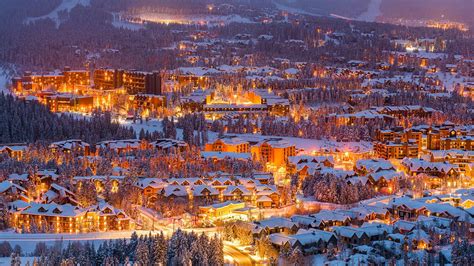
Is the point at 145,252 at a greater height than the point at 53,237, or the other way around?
the point at 145,252

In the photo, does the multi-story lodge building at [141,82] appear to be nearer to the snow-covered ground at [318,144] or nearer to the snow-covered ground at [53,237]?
the snow-covered ground at [318,144]

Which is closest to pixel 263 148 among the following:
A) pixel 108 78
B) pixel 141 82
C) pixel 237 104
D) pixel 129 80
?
pixel 237 104

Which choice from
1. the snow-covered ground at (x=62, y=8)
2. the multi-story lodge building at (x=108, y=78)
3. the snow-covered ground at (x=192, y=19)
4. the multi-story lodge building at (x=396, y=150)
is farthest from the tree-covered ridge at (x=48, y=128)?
the snow-covered ground at (x=192, y=19)

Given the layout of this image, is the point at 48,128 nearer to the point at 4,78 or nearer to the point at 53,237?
the point at 53,237

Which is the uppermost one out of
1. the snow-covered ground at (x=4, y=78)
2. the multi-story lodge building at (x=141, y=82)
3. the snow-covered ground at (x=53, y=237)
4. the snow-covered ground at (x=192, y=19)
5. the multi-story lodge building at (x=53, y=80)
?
the snow-covered ground at (x=192, y=19)

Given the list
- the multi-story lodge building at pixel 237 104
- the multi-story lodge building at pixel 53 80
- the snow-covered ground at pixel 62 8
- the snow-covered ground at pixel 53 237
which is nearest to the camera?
the snow-covered ground at pixel 53 237

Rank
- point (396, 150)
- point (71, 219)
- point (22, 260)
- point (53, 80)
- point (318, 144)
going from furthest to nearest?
point (53, 80), point (318, 144), point (396, 150), point (71, 219), point (22, 260)

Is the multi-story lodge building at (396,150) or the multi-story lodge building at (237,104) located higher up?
the multi-story lodge building at (396,150)
